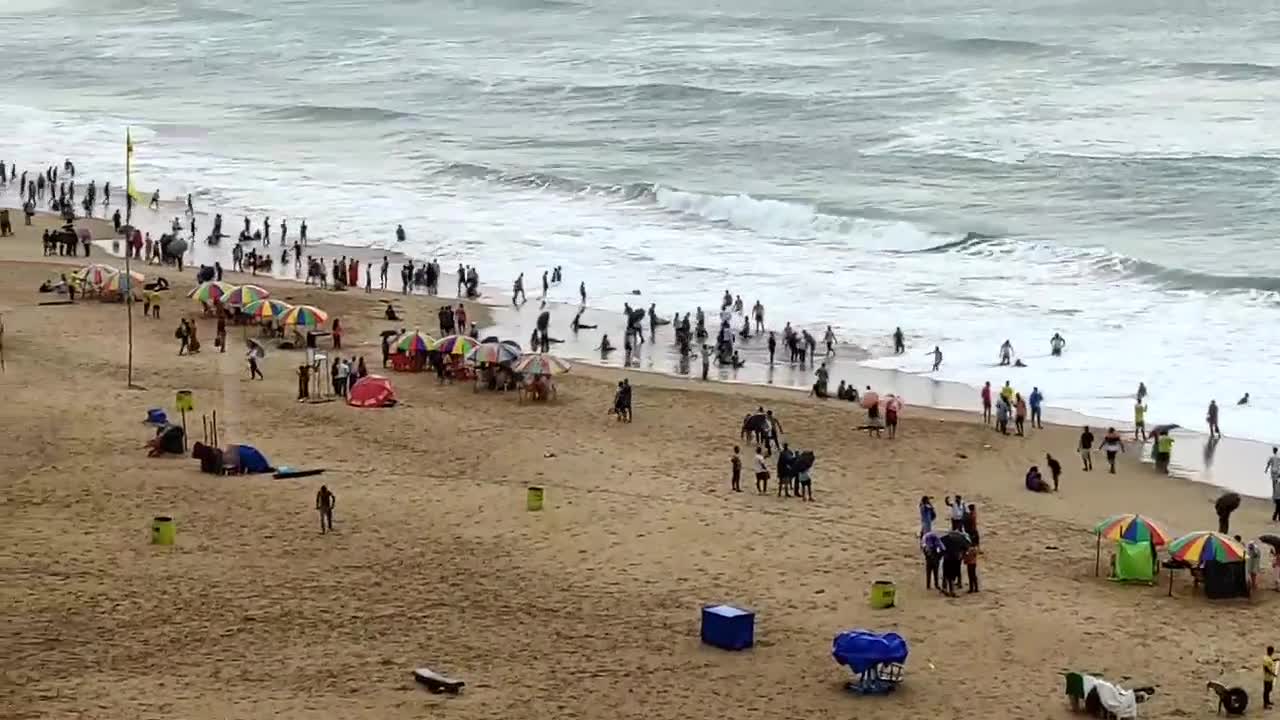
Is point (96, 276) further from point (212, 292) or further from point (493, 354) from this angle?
point (493, 354)

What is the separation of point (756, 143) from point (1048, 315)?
28878 millimetres

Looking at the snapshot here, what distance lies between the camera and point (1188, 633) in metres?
23.7

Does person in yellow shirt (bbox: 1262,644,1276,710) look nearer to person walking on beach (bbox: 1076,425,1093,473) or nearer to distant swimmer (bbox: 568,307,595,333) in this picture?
person walking on beach (bbox: 1076,425,1093,473)

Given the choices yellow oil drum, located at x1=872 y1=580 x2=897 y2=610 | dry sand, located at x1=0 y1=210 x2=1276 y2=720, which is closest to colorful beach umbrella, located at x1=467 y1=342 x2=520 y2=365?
dry sand, located at x1=0 y1=210 x2=1276 y2=720

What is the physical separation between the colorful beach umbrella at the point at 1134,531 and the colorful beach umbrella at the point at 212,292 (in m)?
20.1

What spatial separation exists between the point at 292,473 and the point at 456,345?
24.3 feet

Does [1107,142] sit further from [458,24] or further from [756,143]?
[458,24]

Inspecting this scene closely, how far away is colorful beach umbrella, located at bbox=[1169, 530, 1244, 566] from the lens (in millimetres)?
24891

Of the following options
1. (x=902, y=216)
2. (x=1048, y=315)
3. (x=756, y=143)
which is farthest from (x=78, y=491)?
(x=756, y=143)

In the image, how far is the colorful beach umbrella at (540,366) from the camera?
114 ft

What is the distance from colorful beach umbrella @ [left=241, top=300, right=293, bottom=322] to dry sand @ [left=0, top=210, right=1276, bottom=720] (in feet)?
11.2

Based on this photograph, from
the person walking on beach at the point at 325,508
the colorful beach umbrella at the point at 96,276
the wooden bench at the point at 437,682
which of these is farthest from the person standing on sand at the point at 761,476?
the colorful beach umbrella at the point at 96,276

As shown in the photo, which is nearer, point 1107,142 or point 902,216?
point 902,216

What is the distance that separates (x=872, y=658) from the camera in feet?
70.3
